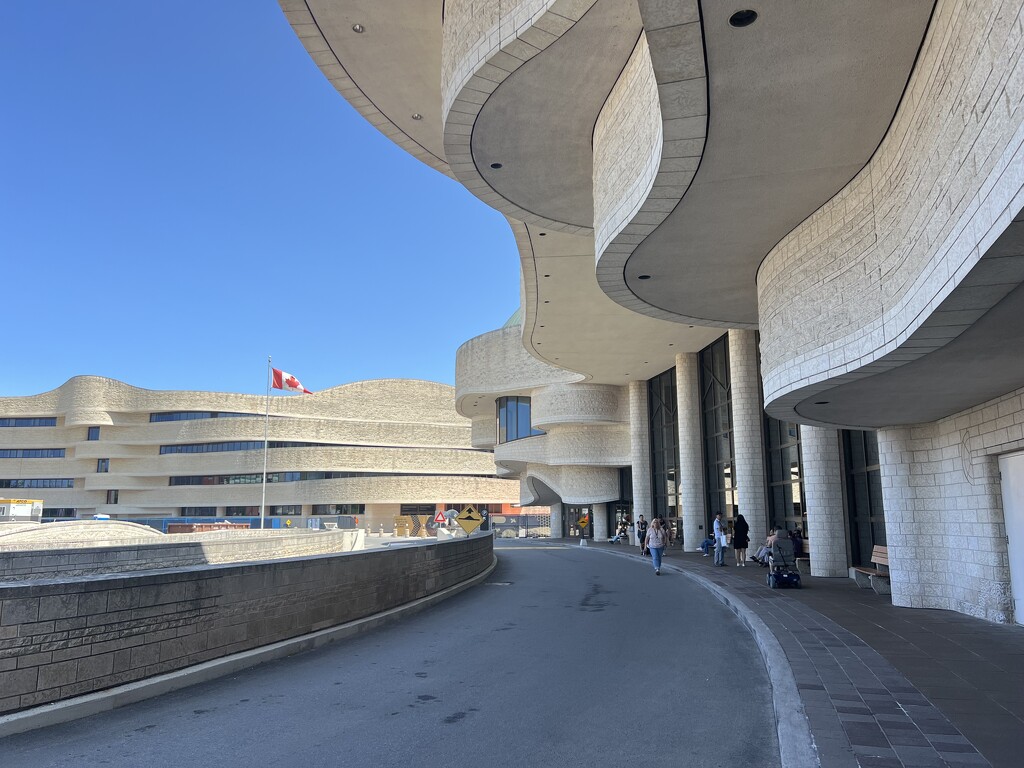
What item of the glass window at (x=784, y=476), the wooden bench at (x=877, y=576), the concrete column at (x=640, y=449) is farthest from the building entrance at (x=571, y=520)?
the wooden bench at (x=877, y=576)

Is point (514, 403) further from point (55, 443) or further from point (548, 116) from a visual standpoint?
point (55, 443)

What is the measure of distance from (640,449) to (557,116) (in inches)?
1040

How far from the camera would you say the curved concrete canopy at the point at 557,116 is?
30.3ft

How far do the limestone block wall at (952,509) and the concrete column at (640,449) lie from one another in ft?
73.8

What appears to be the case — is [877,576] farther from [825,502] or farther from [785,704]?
[785,704]

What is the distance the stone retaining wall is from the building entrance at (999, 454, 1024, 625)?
10864 millimetres

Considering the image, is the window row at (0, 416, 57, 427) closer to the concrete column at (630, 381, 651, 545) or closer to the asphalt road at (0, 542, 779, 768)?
the concrete column at (630, 381, 651, 545)

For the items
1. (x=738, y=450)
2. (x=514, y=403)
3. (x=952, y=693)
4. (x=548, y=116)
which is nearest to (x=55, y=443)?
(x=514, y=403)

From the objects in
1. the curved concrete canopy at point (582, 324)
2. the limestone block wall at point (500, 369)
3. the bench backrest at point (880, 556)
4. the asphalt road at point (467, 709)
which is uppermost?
the limestone block wall at point (500, 369)

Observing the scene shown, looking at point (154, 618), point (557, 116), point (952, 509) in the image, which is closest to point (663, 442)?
point (952, 509)

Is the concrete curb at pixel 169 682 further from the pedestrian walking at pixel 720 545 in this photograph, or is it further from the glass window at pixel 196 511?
the glass window at pixel 196 511

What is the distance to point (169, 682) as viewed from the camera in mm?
7008

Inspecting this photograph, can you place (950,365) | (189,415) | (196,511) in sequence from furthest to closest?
(189,415) → (196,511) → (950,365)

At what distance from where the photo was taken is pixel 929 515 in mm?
12234
